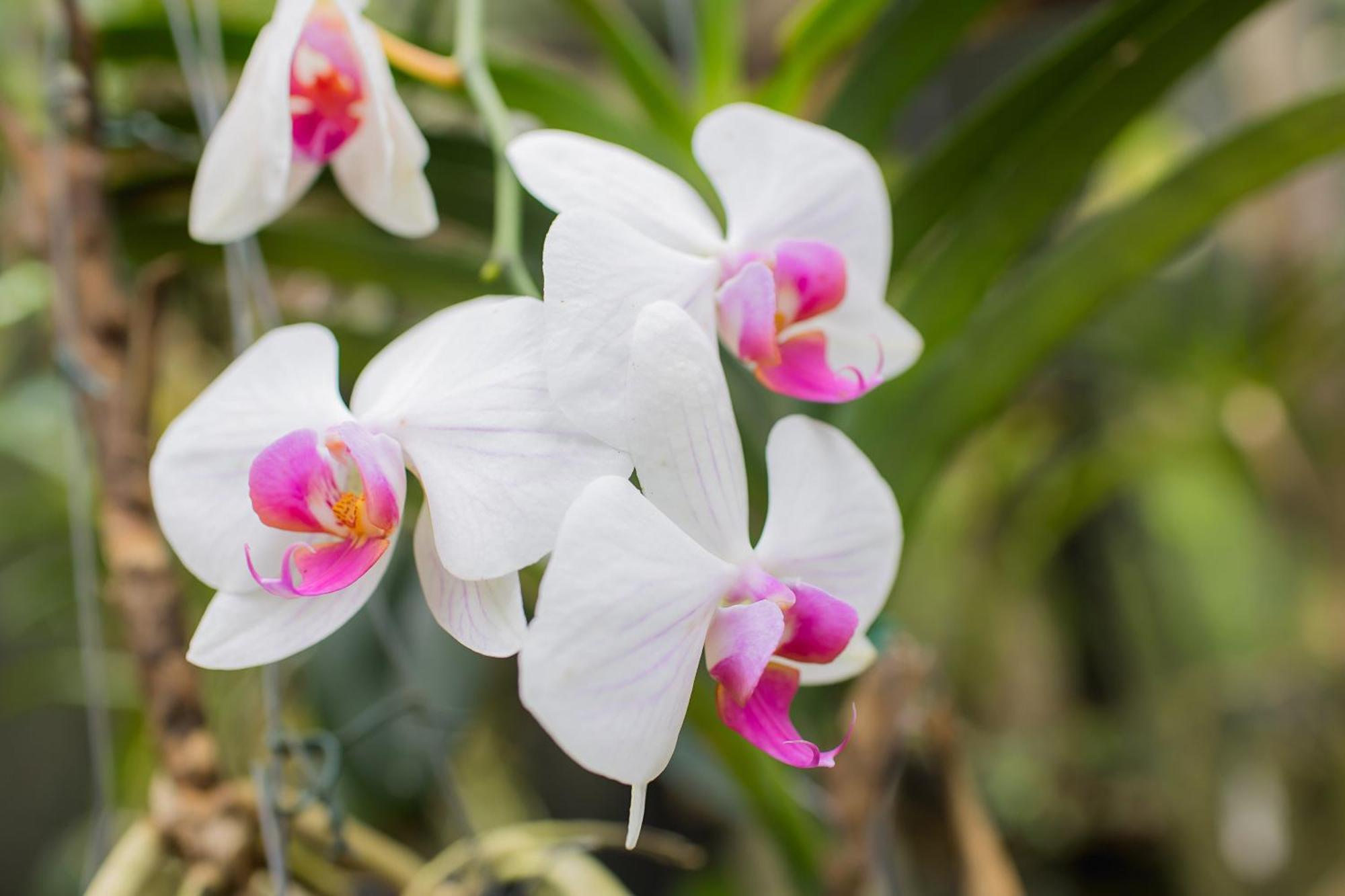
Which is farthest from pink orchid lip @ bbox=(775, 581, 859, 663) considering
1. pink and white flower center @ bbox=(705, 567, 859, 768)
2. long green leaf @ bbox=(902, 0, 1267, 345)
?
long green leaf @ bbox=(902, 0, 1267, 345)

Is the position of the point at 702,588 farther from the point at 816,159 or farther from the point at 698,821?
the point at 698,821

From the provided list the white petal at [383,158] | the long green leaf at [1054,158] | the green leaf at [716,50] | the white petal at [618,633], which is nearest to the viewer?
the white petal at [618,633]

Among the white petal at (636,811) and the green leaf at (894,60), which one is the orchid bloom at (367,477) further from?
the green leaf at (894,60)

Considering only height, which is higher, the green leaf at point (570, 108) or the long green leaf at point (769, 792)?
the green leaf at point (570, 108)

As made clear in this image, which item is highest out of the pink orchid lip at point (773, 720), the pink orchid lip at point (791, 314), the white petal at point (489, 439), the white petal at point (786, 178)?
the white petal at point (786, 178)

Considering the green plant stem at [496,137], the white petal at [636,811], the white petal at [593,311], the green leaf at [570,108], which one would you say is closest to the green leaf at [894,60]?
the green leaf at [570,108]

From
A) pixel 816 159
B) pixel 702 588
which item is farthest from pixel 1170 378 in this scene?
pixel 702 588
